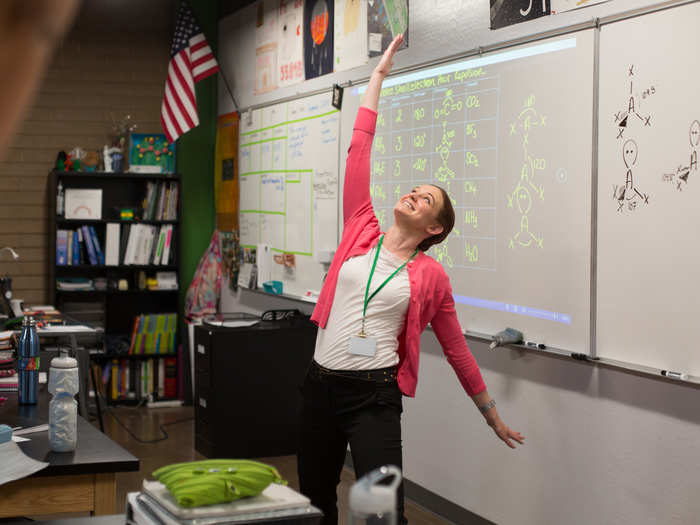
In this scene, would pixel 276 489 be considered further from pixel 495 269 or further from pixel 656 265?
pixel 495 269

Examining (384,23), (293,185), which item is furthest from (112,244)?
(384,23)

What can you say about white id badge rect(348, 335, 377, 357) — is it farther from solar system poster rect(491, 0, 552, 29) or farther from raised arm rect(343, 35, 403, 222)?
solar system poster rect(491, 0, 552, 29)

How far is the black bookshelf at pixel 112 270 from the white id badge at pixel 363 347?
4.32m

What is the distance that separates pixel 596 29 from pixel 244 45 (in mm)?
3879

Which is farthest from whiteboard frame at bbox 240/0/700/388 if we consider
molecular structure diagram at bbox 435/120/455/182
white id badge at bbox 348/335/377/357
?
white id badge at bbox 348/335/377/357

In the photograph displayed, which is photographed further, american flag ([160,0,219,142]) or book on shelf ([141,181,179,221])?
book on shelf ([141,181,179,221])

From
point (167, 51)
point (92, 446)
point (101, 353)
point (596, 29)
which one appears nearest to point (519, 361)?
point (596, 29)

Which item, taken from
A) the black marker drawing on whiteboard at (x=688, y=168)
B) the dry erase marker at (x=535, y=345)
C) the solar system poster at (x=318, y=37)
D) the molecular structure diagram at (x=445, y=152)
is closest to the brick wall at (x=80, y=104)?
the solar system poster at (x=318, y=37)

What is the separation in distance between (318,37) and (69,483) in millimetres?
3813

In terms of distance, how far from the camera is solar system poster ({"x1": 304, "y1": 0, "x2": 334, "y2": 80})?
507 centimetres

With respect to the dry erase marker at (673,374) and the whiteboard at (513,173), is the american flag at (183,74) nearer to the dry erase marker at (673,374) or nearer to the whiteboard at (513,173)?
the whiteboard at (513,173)

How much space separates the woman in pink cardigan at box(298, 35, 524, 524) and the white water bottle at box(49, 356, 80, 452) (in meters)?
0.79

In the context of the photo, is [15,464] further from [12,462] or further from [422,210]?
[422,210]

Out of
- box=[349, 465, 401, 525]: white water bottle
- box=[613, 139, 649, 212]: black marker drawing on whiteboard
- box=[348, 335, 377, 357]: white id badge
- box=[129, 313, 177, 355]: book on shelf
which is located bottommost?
box=[129, 313, 177, 355]: book on shelf
